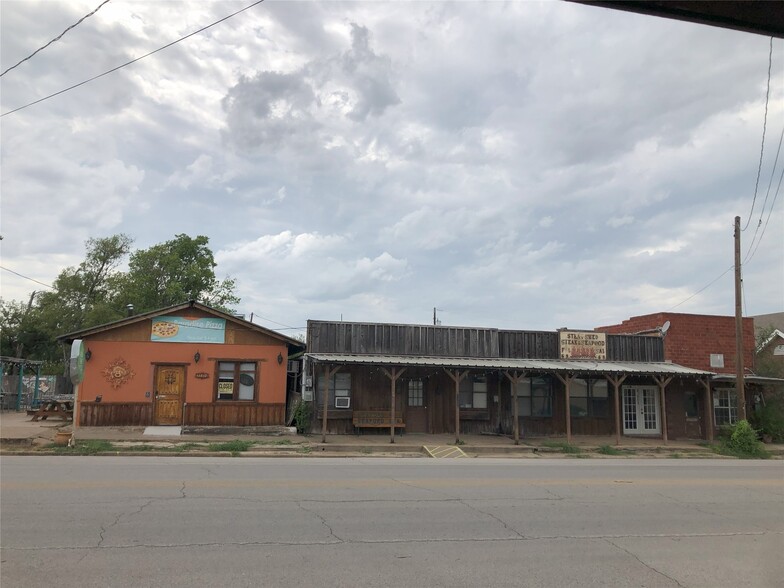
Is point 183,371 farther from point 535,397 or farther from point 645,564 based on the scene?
point 645,564

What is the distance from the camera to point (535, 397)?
76.8 ft

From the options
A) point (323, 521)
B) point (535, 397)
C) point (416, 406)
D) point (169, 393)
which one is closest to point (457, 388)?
point (416, 406)

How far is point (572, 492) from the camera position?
33.7ft

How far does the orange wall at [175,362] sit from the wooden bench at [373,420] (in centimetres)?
276

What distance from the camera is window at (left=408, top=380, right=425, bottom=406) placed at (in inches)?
872

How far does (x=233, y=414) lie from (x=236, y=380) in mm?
1185

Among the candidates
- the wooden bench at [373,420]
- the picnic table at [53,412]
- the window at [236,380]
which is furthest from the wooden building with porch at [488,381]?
the picnic table at [53,412]

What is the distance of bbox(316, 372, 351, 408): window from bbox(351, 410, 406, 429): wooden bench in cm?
85

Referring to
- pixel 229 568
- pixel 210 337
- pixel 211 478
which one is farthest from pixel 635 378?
pixel 229 568

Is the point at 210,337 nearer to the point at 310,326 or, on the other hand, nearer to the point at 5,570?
the point at 310,326

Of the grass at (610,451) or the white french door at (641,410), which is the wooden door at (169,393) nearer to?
the grass at (610,451)

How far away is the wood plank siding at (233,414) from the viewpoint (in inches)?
807

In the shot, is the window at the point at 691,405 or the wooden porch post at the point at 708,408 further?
the window at the point at 691,405

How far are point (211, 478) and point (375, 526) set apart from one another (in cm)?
459
